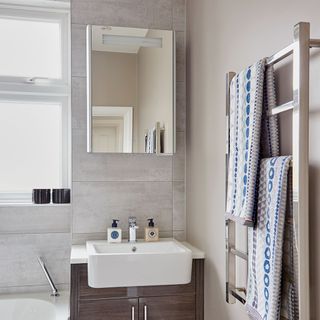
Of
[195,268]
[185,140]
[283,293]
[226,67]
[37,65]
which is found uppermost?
[37,65]

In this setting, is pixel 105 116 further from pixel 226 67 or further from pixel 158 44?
pixel 226 67

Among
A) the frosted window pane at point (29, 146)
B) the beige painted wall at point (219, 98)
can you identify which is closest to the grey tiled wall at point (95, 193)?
the beige painted wall at point (219, 98)

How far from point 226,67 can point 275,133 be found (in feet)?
2.33

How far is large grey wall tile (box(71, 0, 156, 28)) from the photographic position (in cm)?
271

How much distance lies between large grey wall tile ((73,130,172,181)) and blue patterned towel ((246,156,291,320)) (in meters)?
1.33

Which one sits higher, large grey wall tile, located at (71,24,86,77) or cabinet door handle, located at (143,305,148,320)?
large grey wall tile, located at (71,24,86,77)

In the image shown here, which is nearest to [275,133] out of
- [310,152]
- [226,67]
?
[310,152]

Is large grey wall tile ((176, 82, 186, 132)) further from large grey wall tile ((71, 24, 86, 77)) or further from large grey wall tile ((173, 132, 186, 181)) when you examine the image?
large grey wall tile ((71, 24, 86, 77))

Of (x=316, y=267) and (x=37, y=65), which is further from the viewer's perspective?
(x=37, y=65)

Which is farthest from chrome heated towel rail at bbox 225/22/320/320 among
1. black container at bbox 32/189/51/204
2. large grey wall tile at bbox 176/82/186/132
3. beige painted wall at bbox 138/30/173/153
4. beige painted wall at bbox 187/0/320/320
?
black container at bbox 32/189/51/204

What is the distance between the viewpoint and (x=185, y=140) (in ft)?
9.32

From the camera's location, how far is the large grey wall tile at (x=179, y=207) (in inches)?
111

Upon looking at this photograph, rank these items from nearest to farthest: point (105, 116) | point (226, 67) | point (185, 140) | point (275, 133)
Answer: point (275, 133) → point (226, 67) → point (105, 116) → point (185, 140)

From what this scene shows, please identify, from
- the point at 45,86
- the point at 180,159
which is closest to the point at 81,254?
the point at 180,159
